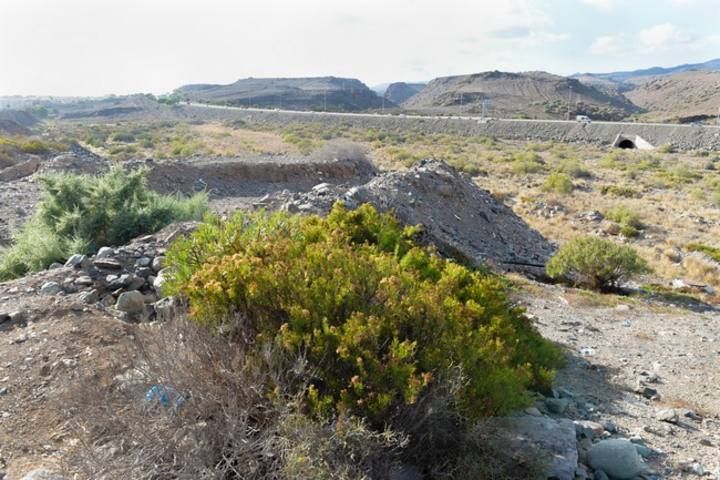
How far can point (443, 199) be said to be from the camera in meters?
15.6

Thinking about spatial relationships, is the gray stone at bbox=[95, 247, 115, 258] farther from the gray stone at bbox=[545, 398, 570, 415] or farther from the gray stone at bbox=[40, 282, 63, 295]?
the gray stone at bbox=[545, 398, 570, 415]

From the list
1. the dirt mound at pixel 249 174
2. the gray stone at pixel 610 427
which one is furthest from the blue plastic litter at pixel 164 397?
the dirt mound at pixel 249 174

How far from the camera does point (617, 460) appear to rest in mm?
4047

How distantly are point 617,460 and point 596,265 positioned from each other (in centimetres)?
875

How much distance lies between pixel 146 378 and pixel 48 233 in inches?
278

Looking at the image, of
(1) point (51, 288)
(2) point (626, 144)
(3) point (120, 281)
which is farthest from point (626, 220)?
(2) point (626, 144)

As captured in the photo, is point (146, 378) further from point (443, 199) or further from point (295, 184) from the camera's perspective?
point (295, 184)

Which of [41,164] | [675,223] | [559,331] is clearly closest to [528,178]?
[675,223]

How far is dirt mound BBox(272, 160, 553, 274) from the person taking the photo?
12.1m

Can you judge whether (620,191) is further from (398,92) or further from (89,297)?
(398,92)

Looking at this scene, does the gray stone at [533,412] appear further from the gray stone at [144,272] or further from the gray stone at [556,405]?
the gray stone at [144,272]

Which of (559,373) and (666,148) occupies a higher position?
(559,373)

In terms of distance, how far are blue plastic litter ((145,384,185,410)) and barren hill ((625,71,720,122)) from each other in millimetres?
77269

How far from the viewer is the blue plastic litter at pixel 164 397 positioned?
9.78 feet
